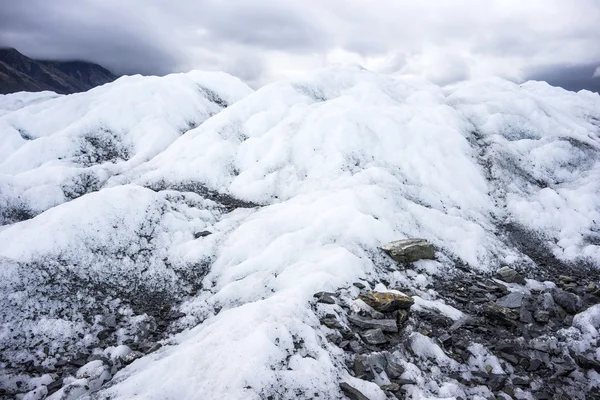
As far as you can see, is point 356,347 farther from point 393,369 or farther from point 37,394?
point 37,394

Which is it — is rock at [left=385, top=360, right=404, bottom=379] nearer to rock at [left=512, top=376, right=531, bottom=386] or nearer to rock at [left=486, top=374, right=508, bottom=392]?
rock at [left=486, top=374, right=508, bottom=392]

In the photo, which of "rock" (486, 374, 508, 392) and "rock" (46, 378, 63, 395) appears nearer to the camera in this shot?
"rock" (486, 374, 508, 392)

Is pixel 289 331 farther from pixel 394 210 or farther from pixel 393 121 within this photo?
pixel 393 121

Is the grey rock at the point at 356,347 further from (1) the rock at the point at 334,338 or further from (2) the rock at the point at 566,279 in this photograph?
(2) the rock at the point at 566,279

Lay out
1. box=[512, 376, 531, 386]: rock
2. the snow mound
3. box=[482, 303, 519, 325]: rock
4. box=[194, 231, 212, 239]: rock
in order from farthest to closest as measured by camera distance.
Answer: the snow mound < box=[194, 231, 212, 239]: rock < box=[482, 303, 519, 325]: rock < box=[512, 376, 531, 386]: rock

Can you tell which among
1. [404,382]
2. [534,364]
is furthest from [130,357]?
[534,364]

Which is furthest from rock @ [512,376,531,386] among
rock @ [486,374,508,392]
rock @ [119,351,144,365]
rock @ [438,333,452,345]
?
rock @ [119,351,144,365]
